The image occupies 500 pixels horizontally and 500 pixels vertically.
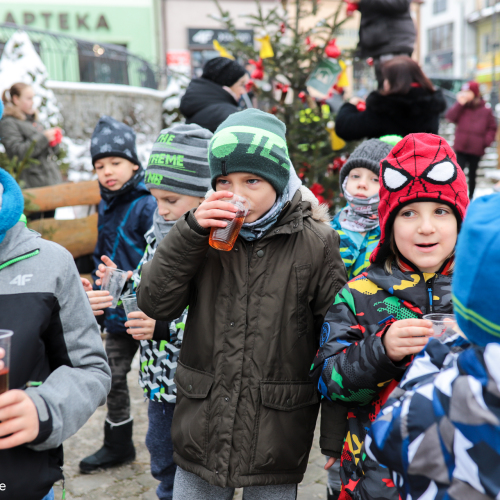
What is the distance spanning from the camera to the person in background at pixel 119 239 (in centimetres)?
355

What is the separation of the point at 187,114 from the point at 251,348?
3.20m

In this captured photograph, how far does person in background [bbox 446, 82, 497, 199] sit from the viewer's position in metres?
10.9

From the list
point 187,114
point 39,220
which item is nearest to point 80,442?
point 39,220

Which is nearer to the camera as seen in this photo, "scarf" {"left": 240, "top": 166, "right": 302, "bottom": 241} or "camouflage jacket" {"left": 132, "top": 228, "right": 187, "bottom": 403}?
"scarf" {"left": 240, "top": 166, "right": 302, "bottom": 241}

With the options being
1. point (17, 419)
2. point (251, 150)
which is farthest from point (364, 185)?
point (17, 419)

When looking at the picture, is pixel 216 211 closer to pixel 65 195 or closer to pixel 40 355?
pixel 40 355

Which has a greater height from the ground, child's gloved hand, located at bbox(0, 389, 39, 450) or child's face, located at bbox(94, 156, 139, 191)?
child's face, located at bbox(94, 156, 139, 191)

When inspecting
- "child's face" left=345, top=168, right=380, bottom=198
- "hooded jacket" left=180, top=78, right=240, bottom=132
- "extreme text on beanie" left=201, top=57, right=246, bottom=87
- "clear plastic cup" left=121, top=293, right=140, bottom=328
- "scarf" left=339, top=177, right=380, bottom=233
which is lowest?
"clear plastic cup" left=121, top=293, right=140, bottom=328

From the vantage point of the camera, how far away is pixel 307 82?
17.6 ft

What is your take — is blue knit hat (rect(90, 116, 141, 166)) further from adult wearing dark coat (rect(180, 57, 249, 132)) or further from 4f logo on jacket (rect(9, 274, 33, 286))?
4f logo on jacket (rect(9, 274, 33, 286))

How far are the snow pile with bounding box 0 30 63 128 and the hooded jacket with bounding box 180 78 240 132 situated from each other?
7.13m

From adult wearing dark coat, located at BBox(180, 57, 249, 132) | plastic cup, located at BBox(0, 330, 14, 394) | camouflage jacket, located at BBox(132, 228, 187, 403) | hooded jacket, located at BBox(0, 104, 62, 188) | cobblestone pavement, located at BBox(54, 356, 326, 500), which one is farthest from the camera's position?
hooded jacket, located at BBox(0, 104, 62, 188)

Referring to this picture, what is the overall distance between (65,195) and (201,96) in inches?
72.0

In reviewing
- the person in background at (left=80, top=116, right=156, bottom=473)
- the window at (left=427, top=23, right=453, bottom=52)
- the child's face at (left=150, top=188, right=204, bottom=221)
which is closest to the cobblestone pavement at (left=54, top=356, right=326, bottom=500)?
the person in background at (left=80, top=116, right=156, bottom=473)
